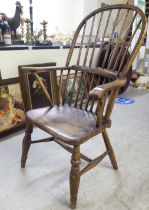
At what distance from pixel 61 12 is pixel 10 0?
31.4 inches

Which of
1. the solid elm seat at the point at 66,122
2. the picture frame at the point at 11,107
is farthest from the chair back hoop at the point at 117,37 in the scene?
the picture frame at the point at 11,107

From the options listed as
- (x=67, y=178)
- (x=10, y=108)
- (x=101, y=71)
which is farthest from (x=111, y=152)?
(x=10, y=108)

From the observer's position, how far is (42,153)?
1678mm

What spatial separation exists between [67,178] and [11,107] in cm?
88

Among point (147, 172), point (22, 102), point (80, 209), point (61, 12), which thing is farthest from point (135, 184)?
point (61, 12)

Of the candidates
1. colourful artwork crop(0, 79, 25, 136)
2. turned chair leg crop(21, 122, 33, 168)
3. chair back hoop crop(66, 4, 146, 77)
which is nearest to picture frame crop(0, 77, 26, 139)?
colourful artwork crop(0, 79, 25, 136)

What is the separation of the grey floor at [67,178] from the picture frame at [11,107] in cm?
8

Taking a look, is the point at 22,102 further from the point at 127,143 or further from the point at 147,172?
the point at 147,172

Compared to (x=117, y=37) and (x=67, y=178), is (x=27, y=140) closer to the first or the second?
(x=67, y=178)

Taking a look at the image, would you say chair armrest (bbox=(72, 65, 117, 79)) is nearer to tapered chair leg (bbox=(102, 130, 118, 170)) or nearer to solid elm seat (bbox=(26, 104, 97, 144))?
solid elm seat (bbox=(26, 104, 97, 144))

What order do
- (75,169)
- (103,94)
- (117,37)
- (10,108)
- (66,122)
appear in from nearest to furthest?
(103,94) < (75,169) < (66,122) < (117,37) < (10,108)

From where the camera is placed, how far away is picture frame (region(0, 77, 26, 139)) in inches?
74.1

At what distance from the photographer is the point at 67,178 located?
139 cm

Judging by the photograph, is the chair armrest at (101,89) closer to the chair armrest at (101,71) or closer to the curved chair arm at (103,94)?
the curved chair arm at (103,94)
